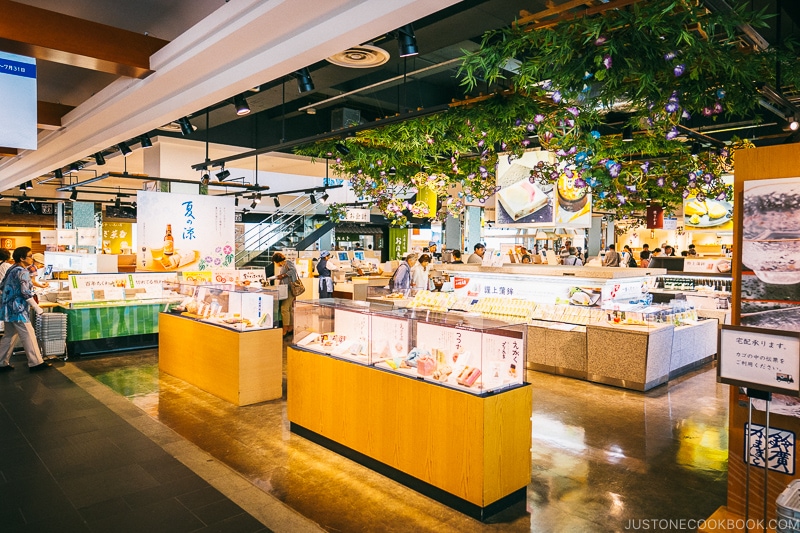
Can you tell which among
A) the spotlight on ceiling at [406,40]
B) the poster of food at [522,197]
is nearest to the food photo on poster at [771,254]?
the spotlight on ceiling at [406,40]

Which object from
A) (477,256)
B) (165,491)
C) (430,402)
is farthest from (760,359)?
(477,256)

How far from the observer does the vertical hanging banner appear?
443cm

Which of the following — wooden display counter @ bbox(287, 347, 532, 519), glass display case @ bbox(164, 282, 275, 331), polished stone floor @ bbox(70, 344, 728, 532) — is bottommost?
polished stone floor @ bbox(70, 344, 728, 532)

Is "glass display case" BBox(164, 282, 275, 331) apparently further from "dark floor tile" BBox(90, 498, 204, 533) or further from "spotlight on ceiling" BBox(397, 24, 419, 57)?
"spotlight on ceiling" BBox(397, 24, 419, 57)

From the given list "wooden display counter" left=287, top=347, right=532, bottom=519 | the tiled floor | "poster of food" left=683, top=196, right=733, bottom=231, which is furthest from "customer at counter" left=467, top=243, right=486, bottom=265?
the tiled floor

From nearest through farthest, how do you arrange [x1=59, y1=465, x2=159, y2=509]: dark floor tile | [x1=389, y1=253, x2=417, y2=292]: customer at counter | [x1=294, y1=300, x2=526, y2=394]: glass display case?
1. [x1=294, y1=300, x2=526, y2=394]: glass display case
2. [x1=59, y1=465, x2=159, y2=509]: dark floor tile
3. [x1=389, y1=253, x2=417, y2=292]: customer at counter

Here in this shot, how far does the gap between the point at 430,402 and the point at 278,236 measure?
15134mm

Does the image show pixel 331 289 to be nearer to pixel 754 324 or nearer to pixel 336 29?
pixel 336 29

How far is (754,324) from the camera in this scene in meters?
3.22

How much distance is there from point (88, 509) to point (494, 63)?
15.3 feet

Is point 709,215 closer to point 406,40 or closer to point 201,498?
point 406,40

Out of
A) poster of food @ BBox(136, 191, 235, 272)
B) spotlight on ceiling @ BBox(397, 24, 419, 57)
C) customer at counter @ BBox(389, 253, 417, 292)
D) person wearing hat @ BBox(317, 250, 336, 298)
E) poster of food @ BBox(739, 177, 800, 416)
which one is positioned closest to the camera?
poster of food @ BBox(739, 177, 800, 416)

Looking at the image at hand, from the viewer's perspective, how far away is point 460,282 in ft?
32.5

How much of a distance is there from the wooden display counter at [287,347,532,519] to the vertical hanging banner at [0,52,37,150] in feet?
10.8
